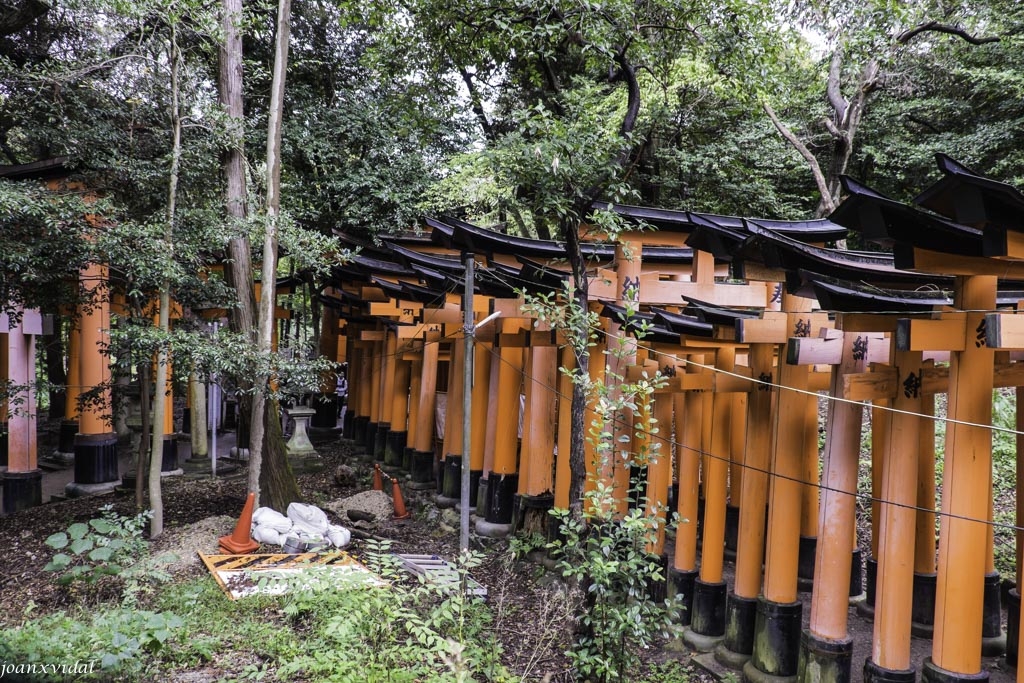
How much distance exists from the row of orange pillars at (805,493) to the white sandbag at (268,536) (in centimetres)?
341

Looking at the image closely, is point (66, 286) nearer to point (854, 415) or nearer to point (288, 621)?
point (288, 621)

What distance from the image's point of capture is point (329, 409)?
24938mm

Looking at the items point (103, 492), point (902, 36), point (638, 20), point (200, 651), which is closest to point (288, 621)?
point (200, 651)

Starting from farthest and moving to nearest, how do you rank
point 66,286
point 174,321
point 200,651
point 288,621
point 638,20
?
1. point 174,321
2. point 66,286
3. point 638,20
4. point 288,621
5. point 200,651

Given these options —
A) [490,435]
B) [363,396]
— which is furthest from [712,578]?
[363,396]

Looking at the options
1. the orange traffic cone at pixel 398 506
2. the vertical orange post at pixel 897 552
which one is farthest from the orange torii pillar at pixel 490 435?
the vertical orange post at pixel 897 552

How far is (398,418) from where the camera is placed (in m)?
18.2

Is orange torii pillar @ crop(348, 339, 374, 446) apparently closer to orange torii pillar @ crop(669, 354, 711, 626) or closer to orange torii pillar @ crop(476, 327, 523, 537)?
orange torii pillar @ crop(476, 327, 523, 537)

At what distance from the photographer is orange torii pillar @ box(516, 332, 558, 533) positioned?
11023mm

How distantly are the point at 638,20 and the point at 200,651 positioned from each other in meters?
7.94

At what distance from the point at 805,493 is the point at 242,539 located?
7.64 meters

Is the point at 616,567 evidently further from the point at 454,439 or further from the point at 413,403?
the point at 413,403

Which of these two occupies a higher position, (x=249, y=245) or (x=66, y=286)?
(x=249, y=245)

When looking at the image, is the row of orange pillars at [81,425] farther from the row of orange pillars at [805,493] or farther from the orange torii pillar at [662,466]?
the orange torii pillar at [662,466]
